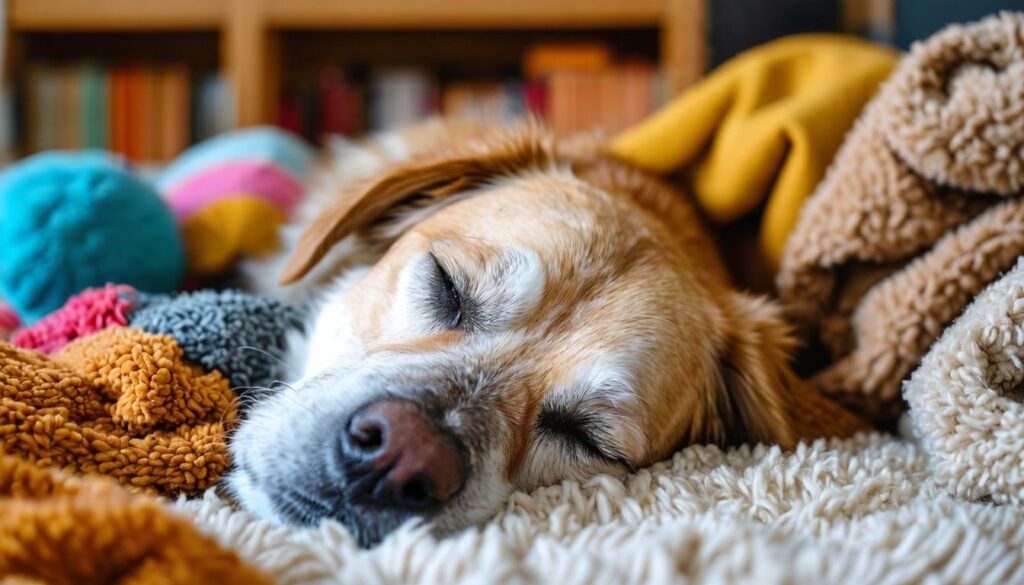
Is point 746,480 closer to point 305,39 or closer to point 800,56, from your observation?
point 800,56

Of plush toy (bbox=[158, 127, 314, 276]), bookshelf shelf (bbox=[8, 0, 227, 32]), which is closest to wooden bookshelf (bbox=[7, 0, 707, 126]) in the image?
bookshelf shelf (bbox=[8, 0, 227, 32])

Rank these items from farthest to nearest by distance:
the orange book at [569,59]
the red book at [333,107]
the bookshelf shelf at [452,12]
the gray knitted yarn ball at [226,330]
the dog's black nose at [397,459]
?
the red book at [333,107] < the orange book at [569,59] < the bookshelf shelf at [452,12] < the gray knitted yarn ball at [226,330] < the dog's black nose at [397,459]

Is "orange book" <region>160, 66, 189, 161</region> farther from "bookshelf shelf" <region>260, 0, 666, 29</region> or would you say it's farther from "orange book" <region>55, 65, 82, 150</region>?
"bookshelf shelf" <region>260, 0, 666, 29</region>

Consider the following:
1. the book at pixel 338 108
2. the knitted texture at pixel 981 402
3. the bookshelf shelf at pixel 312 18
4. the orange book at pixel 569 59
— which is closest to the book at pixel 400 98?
the book at pixel 338 108

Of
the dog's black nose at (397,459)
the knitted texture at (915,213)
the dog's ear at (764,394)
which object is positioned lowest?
the dog's ear at (764,394)

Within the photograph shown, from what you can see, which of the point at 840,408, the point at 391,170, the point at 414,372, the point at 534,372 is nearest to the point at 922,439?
the point at 840,408

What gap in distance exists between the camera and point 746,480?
984 millimetres

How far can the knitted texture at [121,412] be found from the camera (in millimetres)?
890

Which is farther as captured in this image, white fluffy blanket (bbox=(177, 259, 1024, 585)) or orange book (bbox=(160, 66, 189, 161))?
orange book (bbox=(160, 66, 189, 161))

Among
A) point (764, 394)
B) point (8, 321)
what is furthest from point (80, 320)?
point (764, 394)

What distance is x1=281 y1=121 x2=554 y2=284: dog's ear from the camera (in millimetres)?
1423

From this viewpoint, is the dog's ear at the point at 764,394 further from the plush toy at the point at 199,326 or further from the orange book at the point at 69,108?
the orange book at the point at 69,108

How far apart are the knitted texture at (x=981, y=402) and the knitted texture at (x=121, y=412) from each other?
0.93 m

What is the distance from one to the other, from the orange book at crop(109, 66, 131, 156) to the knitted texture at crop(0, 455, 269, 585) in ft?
9.47
